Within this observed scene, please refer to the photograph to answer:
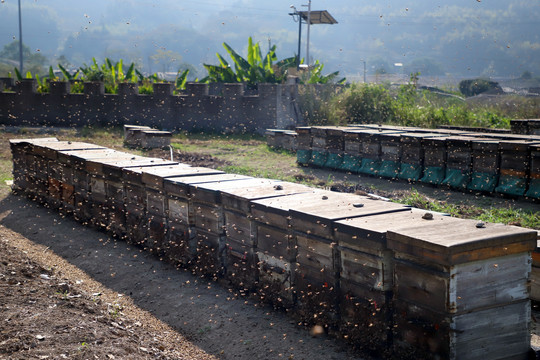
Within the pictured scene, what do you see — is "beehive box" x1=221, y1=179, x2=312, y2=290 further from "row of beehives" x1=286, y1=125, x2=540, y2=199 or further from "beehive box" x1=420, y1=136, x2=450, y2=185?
"beehive box" x1=420, y1=136, x2=450, y2=185

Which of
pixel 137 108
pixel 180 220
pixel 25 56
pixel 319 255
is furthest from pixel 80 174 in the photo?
pixel 25 56

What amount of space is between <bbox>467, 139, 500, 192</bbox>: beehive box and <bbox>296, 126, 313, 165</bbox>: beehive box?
457cm

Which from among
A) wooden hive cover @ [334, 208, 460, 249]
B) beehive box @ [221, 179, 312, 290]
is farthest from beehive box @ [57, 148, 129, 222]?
wooden hive cover @ [334, 208, 460, 249]

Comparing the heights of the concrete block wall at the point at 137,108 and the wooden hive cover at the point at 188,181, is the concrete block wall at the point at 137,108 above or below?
above

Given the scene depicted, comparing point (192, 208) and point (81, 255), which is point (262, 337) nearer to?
point (192, 208)

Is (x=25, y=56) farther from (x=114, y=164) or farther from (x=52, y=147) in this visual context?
(x=114, y=164)

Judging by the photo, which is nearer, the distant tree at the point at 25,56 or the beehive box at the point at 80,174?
the beehive box at the point at 80,174

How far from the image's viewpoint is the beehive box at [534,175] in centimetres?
1013

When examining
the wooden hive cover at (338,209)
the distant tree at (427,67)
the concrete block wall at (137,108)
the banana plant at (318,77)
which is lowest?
the wooden hive cover at (338,209)

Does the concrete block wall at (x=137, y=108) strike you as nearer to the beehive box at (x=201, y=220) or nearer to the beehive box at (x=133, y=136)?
the beehive box at (x=133, y=136)

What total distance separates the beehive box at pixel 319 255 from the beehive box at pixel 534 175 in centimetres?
544

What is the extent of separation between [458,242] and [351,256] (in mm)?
1008

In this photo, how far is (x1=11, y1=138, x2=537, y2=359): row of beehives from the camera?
433 centimetres

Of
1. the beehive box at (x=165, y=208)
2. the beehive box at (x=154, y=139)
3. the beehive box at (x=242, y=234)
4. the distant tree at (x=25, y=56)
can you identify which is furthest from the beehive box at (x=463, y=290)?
the distant tree at (x=25, y=56)
